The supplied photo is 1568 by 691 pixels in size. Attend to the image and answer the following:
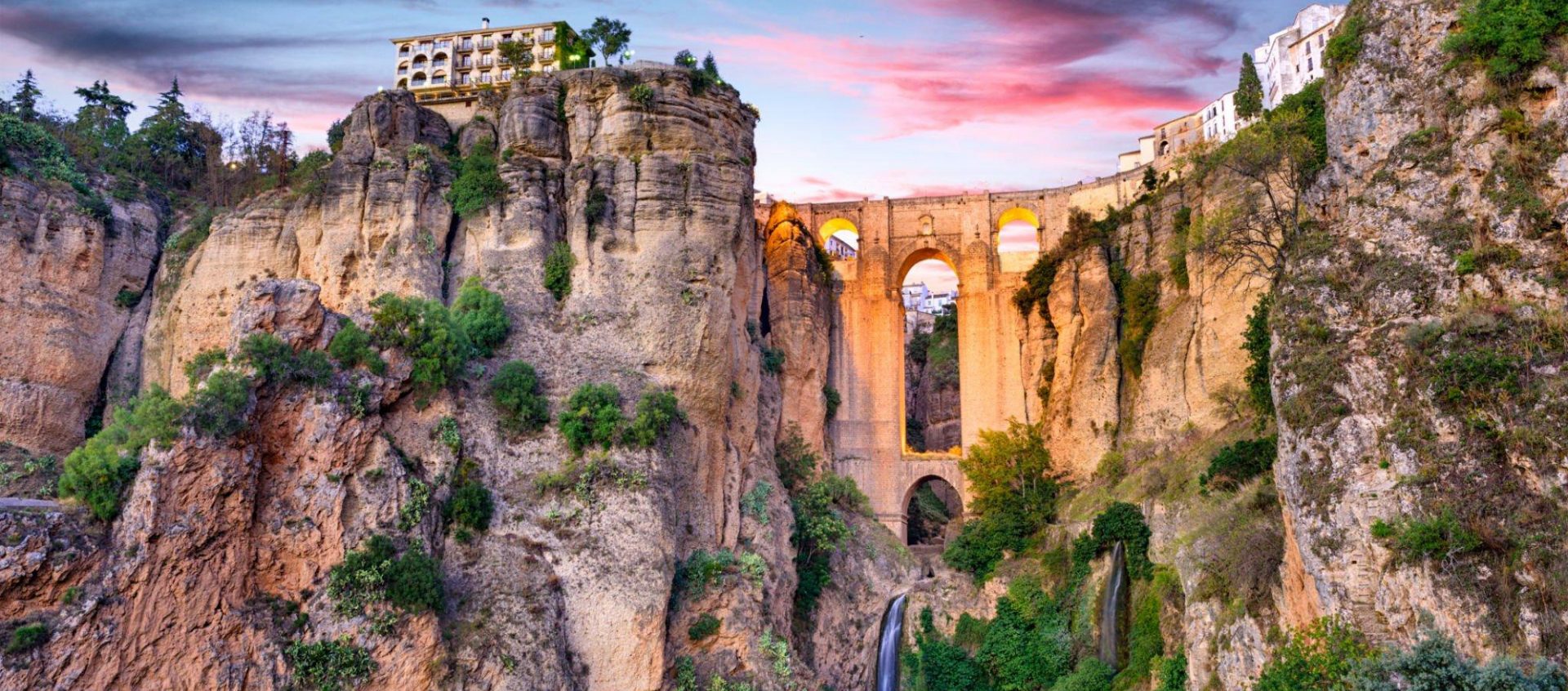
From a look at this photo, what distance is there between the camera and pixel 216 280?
3684 cm

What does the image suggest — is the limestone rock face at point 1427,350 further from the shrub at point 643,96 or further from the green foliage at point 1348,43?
the shrub at point 643,96

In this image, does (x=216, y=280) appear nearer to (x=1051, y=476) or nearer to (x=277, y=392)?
(x=277, y=392)

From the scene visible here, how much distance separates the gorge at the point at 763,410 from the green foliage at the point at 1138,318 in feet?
0.60

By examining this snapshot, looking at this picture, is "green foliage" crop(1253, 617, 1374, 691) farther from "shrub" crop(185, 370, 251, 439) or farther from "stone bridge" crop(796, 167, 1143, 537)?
"stone bridge" crop(796, 167, 1143, 537)

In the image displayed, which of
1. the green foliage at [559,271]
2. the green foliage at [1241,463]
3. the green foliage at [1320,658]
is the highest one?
the green foliage at [559,271]

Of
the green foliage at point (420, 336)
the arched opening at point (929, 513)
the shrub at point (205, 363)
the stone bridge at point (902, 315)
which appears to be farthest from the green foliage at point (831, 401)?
the shrub at point (205, 363)

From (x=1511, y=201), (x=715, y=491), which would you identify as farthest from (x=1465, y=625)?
(x=715, y=491)

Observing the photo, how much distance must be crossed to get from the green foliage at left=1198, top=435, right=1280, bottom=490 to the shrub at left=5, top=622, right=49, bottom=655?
25751 mm

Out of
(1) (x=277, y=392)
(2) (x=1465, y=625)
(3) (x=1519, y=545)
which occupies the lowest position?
(2) (x=1465, y=625)

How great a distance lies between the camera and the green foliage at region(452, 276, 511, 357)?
1340 inches

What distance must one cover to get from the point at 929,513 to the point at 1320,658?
109 ft

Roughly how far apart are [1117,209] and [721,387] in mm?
20610

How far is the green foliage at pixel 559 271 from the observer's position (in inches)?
1423

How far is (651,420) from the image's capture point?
32969mm
